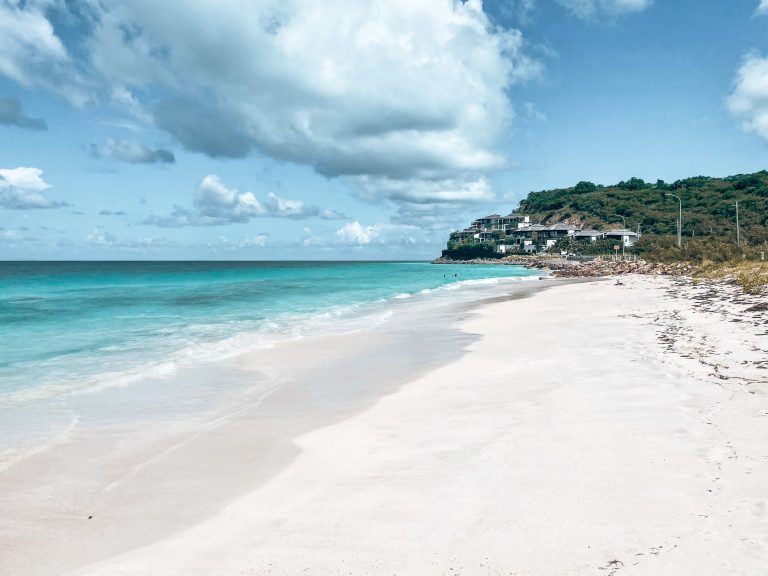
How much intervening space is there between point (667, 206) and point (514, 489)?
145793 millimetres

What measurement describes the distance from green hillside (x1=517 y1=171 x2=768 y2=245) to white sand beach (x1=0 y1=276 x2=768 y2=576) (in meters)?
66.9

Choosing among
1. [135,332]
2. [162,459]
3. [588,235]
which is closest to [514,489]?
[162,459]

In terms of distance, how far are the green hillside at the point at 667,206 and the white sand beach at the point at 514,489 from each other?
66888mm

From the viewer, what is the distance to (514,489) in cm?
535

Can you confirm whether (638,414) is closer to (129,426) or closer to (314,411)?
(314,411)

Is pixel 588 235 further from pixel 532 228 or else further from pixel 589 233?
pixel 532 228

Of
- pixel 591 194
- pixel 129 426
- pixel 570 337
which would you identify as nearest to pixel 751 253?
pixel 570 337

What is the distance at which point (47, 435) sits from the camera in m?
8.40

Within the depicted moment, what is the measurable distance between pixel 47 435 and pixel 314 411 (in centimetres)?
467

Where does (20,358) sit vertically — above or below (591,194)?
below

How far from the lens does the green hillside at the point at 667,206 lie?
92250 mm

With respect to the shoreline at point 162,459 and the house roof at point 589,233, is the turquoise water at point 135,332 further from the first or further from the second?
the house roof at point 589,233

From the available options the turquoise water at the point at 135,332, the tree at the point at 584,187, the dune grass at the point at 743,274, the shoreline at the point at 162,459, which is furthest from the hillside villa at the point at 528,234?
the shoreline at the point at 162,459

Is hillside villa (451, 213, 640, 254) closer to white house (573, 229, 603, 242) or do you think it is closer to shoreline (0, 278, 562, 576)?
white house (573, 229, 603, 242)
